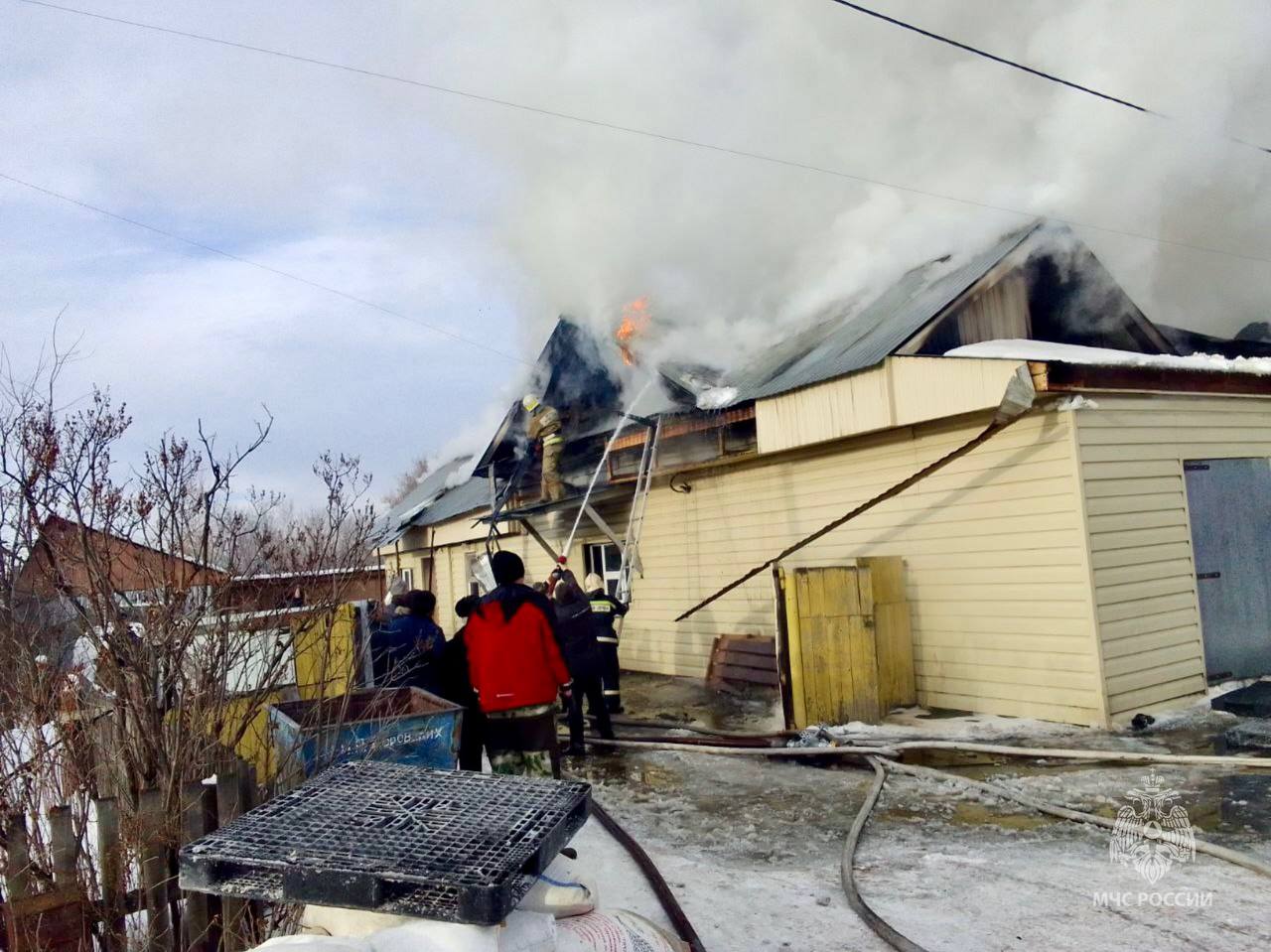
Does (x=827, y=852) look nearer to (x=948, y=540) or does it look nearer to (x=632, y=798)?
(x=632, y=798)

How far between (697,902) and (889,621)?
4825 mm

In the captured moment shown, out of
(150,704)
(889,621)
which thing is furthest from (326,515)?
(889,621)

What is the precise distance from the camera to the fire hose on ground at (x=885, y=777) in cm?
Result: 363

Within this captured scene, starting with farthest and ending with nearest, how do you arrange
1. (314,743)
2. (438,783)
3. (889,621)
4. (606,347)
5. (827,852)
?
1. (606,347)
2. (889,621)
3. (827,852)
4. (314,743)
5. (438,783)

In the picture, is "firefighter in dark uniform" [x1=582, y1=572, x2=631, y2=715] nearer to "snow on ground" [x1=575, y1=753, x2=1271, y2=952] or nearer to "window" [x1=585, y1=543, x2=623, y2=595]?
"snow on ground" [x1=575, y1=753, x2=1271, y2=952]

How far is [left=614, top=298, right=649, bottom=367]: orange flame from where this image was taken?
12156mm

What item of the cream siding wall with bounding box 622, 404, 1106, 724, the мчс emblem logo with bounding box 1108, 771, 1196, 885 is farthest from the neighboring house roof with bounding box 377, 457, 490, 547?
the мчс emblem logo with bounding box 1108, 771, 1196, 885

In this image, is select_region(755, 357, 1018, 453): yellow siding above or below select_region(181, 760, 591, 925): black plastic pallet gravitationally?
above

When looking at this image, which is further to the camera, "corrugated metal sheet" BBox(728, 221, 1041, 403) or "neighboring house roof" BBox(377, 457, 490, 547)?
"neighboring house roof" BBox(377, 457, 490, 547)

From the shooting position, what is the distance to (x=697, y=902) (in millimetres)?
3910

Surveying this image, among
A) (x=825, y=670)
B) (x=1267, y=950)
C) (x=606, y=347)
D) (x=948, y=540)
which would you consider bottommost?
(x=1267, y=950)

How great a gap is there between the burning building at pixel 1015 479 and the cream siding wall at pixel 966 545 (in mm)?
19

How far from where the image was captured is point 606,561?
1359 centimetres

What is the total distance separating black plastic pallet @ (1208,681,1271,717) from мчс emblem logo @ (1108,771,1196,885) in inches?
103
